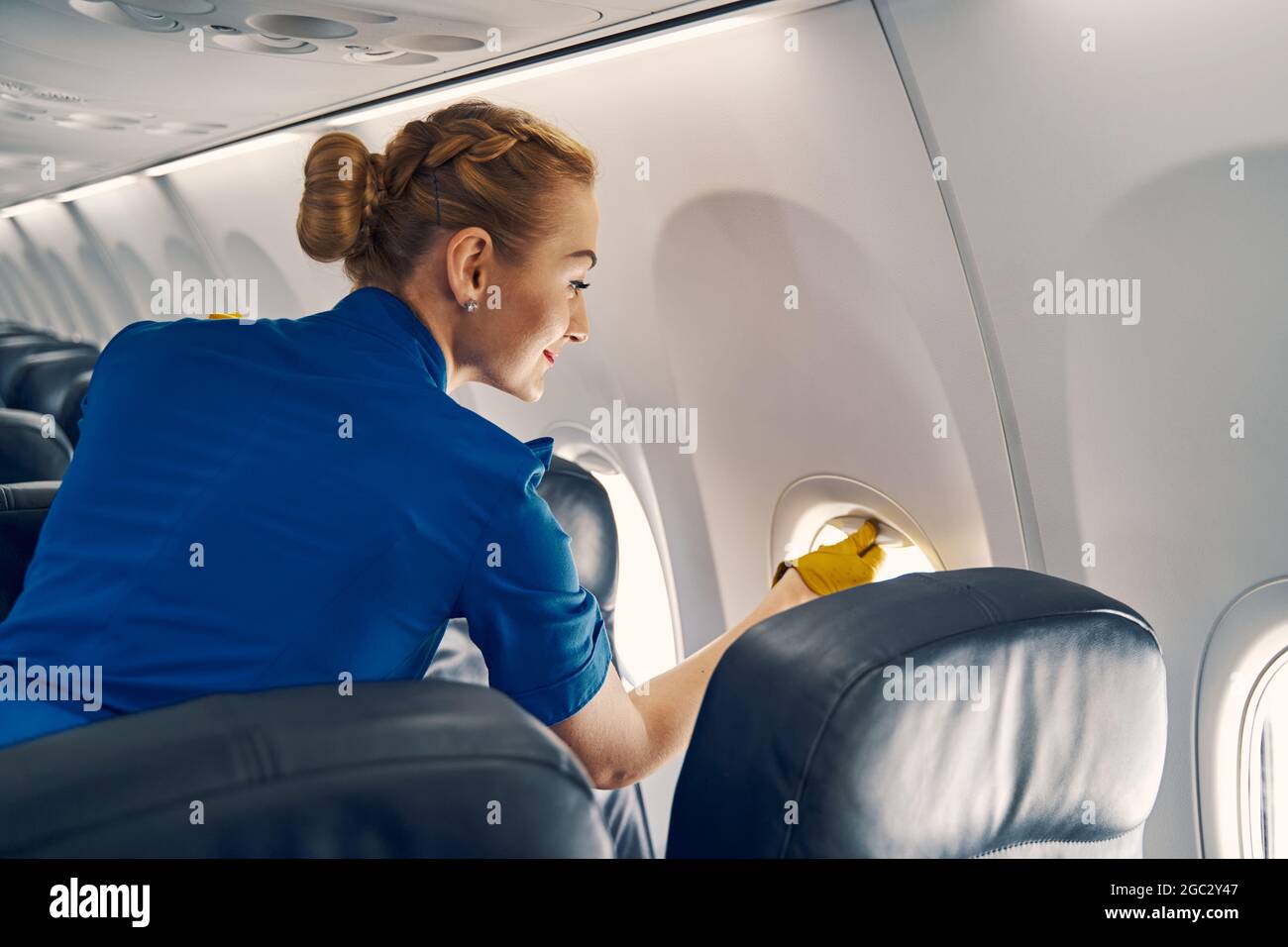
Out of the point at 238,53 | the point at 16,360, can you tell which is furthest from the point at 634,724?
the point at 16,360

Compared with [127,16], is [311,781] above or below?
below

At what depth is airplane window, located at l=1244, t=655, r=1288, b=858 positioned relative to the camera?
1708mm

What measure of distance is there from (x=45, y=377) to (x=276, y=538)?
4338 millimetres

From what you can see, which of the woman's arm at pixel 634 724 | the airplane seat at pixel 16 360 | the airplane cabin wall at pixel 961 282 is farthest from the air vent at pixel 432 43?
the airplane seat at pixel 16 360

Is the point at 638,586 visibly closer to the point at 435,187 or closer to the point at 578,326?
the point at 578,326

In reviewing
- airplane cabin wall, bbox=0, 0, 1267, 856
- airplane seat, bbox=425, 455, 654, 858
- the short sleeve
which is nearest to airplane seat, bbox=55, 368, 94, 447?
airplane cabin wall, bbox=0, 0, 1267, 856

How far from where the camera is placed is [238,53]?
3061 mm

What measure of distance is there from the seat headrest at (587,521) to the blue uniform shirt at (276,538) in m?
0.78

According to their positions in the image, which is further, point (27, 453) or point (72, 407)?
point (72, 407)

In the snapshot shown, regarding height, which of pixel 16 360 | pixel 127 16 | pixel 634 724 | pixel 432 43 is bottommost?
pixel 634 724

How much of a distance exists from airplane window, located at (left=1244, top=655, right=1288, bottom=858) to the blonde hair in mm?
1416

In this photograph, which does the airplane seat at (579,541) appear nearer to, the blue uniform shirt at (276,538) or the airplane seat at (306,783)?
the blue uniform shirt at (276,538)

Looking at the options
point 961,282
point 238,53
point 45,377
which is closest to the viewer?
point 961,282

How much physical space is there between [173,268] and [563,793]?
22.8 ft
